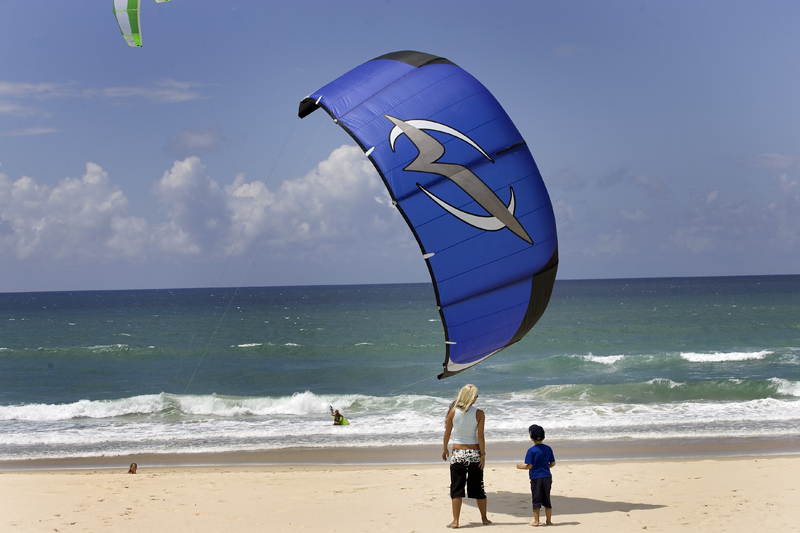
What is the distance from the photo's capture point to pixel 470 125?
18.8ft

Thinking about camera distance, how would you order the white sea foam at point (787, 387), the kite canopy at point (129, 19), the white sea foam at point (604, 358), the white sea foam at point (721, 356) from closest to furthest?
the kite canopy at point (129, 19) → the white sea foam at point (787, 387) → the white sea foam at point (604, 358) → the white sea foam at point (721, 356)

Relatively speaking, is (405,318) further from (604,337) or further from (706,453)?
(706,453)

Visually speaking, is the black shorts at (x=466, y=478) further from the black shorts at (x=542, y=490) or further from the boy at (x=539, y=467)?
the black shorts at (x=542, y=490)

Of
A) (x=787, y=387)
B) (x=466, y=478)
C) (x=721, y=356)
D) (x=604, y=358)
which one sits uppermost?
(x=604, y=358)

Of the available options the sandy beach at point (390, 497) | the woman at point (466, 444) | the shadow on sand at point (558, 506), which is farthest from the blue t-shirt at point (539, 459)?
the shadow on sand at point (558, 506)

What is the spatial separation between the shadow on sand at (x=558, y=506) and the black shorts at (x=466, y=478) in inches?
35.6

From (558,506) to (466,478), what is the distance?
1.79 m

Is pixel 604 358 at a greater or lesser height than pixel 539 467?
greater

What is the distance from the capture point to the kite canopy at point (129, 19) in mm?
8898

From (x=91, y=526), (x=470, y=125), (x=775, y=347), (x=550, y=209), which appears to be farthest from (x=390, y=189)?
(x=775, y=347)

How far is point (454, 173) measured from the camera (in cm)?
562

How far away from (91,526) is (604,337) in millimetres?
27748

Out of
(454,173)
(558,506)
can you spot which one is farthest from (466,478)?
(454,173)

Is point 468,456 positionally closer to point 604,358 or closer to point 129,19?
point 129,19
